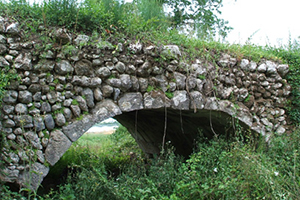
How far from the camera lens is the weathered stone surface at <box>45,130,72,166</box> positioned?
10.6ft

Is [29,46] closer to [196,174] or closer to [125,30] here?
[125,30]

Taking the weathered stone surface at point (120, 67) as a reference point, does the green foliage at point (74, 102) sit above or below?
below

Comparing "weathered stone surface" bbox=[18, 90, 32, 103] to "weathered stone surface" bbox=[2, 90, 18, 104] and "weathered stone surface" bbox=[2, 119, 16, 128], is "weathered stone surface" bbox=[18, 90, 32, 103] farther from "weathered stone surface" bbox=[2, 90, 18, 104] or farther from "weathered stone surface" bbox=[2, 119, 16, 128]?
"weathered stone surface" bbox=[2, 119, 16, 128]

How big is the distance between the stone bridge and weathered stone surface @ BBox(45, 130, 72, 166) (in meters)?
0.01

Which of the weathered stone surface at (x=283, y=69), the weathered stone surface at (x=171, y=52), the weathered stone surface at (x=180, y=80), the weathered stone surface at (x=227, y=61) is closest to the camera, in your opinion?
the weathered stone surface at (x=171, y=52)

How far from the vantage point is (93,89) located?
11.8 feet

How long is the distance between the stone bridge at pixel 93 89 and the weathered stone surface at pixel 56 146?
0.01m

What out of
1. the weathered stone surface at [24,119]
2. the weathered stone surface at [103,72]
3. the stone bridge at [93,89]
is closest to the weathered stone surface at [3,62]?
the stone bridge at [93,89]

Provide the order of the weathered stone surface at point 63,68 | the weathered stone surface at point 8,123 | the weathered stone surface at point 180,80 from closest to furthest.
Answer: the weathered stone surface at point 8,123 < the weathered stone surface at point 63,68 < the weathered stone surface at point 180,80

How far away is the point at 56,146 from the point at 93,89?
815mm

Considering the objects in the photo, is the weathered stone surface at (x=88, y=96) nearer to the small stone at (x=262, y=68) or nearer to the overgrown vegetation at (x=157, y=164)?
the overgrown vegetation at (x=157, y=164)

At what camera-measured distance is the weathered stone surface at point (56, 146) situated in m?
3.23

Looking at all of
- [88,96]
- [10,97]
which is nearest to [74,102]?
[88,96]

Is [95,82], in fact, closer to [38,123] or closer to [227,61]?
[38,123]
